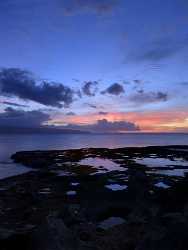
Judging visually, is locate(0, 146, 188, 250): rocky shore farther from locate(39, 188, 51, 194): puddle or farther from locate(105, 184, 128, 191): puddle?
locate(105, 184, 128, 191): puddle

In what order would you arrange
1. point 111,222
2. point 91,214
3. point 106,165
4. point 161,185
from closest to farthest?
point 111,222, point 91,214, point 161,185, point 106,165

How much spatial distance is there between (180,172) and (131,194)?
23.7m

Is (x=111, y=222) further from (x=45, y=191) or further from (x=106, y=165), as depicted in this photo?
(x=106, y=165)

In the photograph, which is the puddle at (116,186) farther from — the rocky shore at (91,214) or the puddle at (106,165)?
the puddle at (106,165)

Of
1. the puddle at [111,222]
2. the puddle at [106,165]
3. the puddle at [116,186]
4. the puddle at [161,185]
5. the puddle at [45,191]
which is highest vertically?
the puddle at [106,165]

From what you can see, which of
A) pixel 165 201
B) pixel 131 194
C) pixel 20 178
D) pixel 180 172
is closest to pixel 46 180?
pixel 20 178

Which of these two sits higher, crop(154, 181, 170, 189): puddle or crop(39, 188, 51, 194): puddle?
crop(154, 181, 170, 189): puddle

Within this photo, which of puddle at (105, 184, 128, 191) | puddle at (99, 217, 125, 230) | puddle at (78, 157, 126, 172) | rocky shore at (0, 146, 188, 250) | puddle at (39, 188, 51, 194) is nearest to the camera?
rocky shore at (0, 146, 188, 250)

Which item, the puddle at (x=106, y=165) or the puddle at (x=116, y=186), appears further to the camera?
the puddle at (x=106, y=165)

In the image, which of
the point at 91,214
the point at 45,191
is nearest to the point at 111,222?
the point at 91,214

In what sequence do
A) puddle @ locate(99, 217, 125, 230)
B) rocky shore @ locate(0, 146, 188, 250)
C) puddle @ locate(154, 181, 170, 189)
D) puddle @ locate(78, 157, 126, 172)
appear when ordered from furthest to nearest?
1. puddle @ locate(78, 157, 126, 172)
2. puddle @ locate(154, 181, 170, 189)
3. puddle @ locate(99, 217, 125, 230)
4. rocky shore @ locate(0, 146, 188, 250)

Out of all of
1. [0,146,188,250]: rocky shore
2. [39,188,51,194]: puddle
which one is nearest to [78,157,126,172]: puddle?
[0,146,188,250]: rocky shore

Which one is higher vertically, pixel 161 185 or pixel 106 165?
pixel 106 165

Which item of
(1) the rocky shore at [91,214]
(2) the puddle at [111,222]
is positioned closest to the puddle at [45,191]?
(1) the rocky shore at [91,214]
